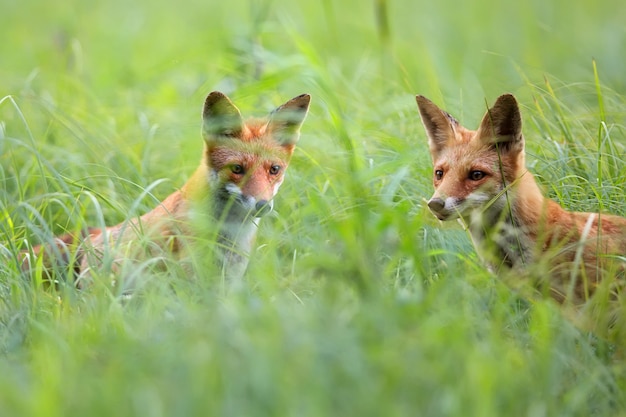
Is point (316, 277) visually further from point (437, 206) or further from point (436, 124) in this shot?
point (436, 124)

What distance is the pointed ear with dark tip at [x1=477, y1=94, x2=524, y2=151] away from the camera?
179 inches

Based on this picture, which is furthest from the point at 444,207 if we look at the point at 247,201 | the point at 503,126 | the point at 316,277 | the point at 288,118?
the point at 288,118

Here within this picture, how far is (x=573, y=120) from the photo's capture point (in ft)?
18.3

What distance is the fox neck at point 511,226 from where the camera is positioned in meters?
4.50

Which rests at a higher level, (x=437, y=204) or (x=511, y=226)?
(x=437, y=204)

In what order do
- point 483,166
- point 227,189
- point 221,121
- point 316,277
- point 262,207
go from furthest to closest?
point 221,121 < point 227,189 < point 262,207 < point 483,166 < point 316,277

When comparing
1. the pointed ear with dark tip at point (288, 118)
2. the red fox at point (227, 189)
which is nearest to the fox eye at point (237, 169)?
the red fox at point (227, 189)

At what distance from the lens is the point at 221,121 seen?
526 cm

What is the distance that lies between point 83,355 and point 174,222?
67.3 inches

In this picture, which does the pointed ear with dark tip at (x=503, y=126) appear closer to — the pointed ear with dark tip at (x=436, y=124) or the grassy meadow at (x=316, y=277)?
the pointed ear with dark tip at (x=436, y=124)

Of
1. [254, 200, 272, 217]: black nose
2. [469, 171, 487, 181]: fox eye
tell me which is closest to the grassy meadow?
[254, 200, 272, 217]: black nose

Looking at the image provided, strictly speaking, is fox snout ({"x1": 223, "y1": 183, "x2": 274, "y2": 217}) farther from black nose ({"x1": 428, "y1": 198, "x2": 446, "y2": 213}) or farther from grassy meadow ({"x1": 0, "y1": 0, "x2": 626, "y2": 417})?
black nose ({"x1": 428, "y1": 198, "x2": 446, "y2": 213})

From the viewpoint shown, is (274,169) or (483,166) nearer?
(483,166)

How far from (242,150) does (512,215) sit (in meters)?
1.63
